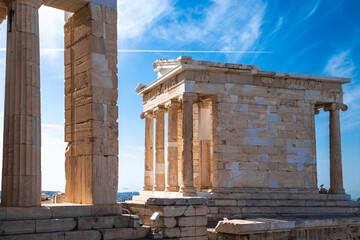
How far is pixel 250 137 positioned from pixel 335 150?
5296 mm

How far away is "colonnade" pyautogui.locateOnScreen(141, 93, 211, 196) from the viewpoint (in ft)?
73.6

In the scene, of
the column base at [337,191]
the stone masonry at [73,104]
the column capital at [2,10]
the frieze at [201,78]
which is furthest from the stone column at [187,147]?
the column capital at [2,10]

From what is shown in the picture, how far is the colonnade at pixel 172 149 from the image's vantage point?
73.6ft

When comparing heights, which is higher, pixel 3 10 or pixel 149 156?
pixel 3 10

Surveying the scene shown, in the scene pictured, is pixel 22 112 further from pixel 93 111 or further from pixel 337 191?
pixel 337 191

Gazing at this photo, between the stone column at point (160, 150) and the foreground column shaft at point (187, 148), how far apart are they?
3.31 m

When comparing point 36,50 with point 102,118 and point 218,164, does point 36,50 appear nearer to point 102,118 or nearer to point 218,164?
point 102,118

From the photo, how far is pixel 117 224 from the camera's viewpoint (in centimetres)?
1263

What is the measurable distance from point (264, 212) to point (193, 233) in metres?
8.32

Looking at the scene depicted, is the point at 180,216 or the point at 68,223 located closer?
the point at 68,223

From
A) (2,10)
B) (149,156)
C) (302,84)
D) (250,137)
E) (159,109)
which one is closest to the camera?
(2,10)

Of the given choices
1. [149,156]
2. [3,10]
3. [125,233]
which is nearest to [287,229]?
[125,233]

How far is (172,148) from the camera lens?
24.3 meters

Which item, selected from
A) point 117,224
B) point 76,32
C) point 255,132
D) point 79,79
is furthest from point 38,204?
point 255,132
